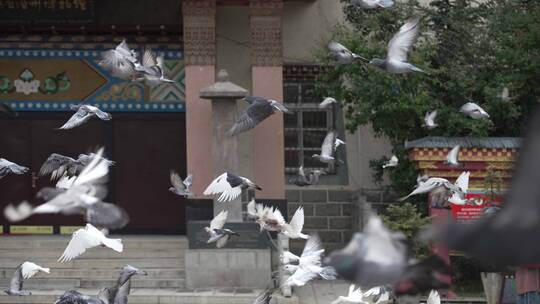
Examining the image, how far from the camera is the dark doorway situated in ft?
54.1

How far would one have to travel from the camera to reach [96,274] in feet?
45.0

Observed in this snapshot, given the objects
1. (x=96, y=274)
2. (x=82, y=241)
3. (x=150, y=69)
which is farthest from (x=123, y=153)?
(x=150, y=69)

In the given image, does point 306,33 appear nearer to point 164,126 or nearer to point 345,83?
point 345,83

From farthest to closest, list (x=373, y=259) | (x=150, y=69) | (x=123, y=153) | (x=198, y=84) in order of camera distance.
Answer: (x=123, y=153) → (x=198, y=84) → (x=150, y=69) → (x=373, y=259)

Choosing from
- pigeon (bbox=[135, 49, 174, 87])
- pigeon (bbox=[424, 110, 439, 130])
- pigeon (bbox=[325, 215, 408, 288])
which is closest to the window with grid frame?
pigeon (bbox=[424, 110, 439, 130])

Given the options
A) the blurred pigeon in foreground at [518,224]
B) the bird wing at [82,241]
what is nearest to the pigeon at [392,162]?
the bird wing at [82,241]

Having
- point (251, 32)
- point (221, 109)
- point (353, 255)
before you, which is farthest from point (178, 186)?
point (353, 255)

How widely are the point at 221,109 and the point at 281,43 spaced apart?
1.83 metres

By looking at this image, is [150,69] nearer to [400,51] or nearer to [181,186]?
[400,51]

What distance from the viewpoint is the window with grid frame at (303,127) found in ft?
55.0

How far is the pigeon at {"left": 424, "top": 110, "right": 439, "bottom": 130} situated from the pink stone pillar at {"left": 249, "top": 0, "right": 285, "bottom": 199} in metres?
2.43

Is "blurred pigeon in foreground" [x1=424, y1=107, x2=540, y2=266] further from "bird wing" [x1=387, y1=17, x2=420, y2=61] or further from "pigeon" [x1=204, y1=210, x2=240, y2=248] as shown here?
"pigeon" [x1=204, y1=210, x2=240, y2=248]

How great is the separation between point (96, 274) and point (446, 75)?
608cm

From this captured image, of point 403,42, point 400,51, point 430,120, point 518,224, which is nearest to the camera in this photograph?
point 518,224
